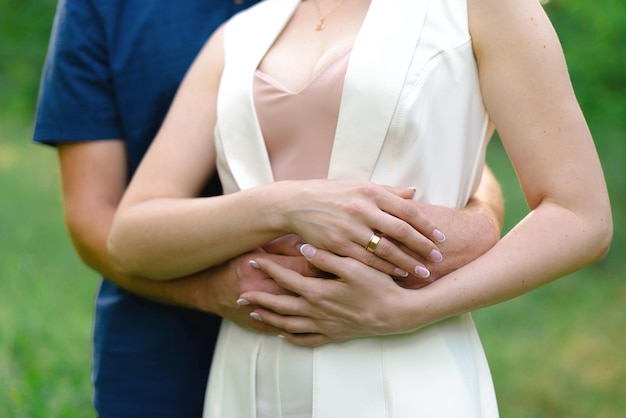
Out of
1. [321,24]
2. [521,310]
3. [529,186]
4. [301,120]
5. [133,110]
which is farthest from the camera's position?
[521,310]

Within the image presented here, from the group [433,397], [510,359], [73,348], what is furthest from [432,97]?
[510,359]

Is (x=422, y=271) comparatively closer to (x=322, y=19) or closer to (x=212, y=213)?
(x=212, y=213)

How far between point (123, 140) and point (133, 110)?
123mm

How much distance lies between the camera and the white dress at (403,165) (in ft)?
6.36

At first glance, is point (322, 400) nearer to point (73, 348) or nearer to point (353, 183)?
point (353, 183)

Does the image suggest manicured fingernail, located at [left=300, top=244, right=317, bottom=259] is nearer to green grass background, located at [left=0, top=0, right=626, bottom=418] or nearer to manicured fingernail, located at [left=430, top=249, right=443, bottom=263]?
manicured fingernail, located at [left=430, top=249, right=443, bottom=263]

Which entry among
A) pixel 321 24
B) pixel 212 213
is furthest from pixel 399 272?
pixel 321 24

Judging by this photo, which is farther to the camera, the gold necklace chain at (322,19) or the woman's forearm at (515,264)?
the gold necklace chain at (322,19)

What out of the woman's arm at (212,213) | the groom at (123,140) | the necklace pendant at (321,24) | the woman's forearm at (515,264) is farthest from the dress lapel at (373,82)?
the groom at (123,140)

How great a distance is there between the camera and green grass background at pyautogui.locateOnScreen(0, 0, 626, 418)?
513cm

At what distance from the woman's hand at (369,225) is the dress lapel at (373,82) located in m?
0.10

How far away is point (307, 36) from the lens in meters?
2.21

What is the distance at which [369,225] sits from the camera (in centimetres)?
186

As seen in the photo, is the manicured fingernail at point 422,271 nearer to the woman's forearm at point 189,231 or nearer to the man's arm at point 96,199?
the woman's forearm at point 189,231
